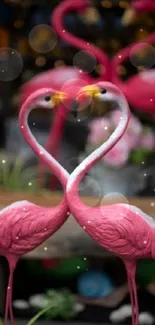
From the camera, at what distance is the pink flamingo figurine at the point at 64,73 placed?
235 cm

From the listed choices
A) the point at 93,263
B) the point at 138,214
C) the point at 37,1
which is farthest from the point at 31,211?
the point at 37,1

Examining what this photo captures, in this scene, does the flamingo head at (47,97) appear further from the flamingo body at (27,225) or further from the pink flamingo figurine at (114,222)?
the flamingo body at (27,225)

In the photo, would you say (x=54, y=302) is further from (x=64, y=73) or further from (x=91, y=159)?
(x=64, y=73)

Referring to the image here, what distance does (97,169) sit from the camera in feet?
7.85

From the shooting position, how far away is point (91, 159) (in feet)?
7.06

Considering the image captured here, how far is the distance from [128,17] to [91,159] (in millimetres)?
472

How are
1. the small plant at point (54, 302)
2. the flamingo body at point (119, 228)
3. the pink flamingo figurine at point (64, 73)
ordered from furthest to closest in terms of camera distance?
the small plant at point (54, 302) < the pink flamingo figurine at point (64, 73) < the flamingo body at point (119, 228)

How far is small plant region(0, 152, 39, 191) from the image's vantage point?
7.81 feet

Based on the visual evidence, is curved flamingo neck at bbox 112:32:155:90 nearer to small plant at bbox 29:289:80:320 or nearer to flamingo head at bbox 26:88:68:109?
flamingo head at bbox 26:88:68:109

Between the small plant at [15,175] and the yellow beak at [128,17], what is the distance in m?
0.49

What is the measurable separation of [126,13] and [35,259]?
2.46ft

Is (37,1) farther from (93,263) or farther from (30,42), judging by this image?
(93,263)

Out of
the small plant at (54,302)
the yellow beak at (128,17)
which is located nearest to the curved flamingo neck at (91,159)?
the yellow beak at (128,17)

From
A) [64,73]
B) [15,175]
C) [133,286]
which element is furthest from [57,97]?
[133,286]
